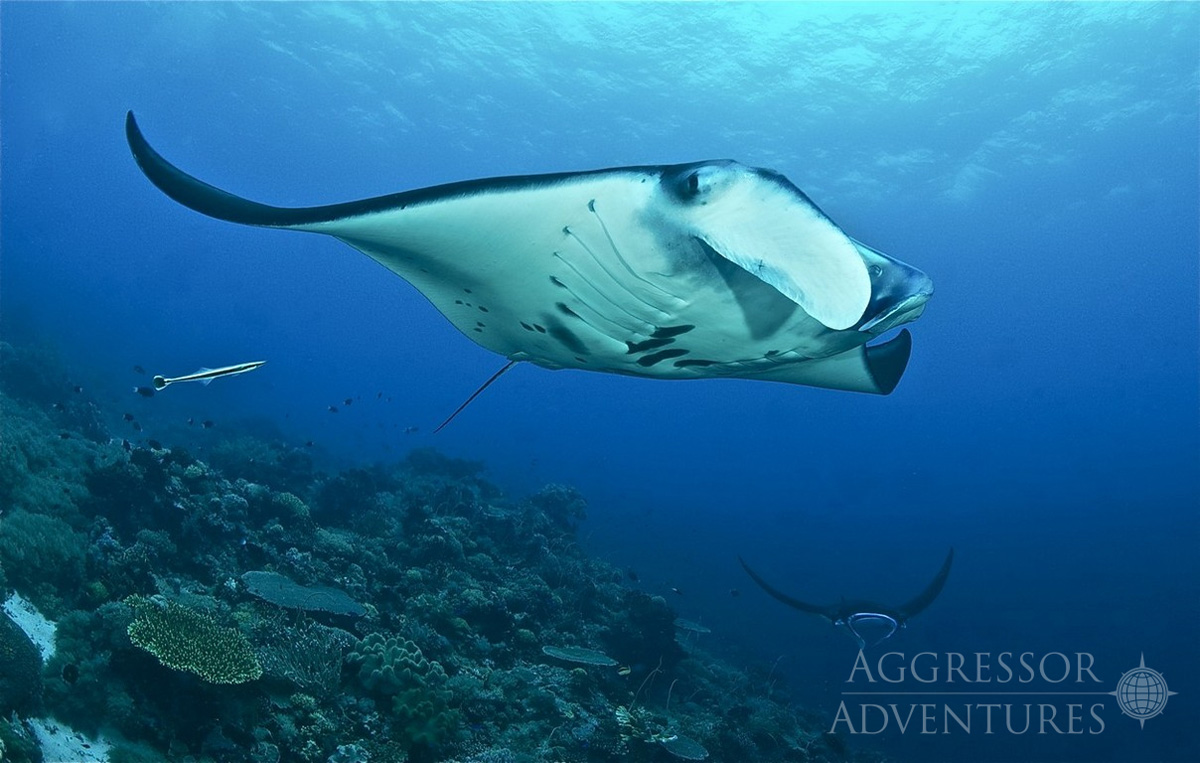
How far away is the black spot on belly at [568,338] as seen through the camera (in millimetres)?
3355

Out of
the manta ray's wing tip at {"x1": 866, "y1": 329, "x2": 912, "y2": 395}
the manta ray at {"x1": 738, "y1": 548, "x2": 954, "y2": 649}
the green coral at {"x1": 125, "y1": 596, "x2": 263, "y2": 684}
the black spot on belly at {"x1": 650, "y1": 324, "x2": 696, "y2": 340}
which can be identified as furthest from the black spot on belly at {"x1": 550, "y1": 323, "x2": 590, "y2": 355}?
the manta ray at {"x1": 738, "y1": 548, "x2": 954, "y2": 649}

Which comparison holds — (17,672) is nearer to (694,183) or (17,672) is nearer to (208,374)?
(208,374)

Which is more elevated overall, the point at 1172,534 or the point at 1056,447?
the point at 1056,447

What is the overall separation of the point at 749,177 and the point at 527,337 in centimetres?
212

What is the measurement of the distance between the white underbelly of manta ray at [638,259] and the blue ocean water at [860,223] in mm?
12876

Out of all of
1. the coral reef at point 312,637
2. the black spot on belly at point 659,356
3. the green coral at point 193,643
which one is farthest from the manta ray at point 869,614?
the green coral at point 193,643

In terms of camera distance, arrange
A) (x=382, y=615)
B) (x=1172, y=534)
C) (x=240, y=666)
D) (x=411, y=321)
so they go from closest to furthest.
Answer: (x=240, y=666), (x=382, y=615), (x=1172, y=534), (x=411, y=321)

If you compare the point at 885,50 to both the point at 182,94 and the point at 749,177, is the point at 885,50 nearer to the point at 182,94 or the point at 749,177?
the point at 749,177

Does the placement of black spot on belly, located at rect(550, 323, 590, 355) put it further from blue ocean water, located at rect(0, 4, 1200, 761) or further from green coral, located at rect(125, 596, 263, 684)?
blue ocean water, located at rect(0, 4, 1200, 761)

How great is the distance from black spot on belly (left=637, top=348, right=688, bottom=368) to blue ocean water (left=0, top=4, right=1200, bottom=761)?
12.8 meters

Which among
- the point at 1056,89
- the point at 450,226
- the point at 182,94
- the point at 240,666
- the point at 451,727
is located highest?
the point at 1056,89

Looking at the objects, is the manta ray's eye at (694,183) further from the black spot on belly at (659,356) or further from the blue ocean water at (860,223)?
the blue ocean water at (860,223)

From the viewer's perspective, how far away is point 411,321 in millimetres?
118562

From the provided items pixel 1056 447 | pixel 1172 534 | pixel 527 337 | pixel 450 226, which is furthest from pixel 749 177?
pixel 1056 447
